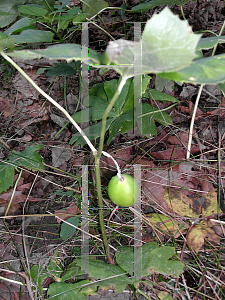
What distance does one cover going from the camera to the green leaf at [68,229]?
137 cm

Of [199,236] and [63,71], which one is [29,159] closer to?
[63,71]

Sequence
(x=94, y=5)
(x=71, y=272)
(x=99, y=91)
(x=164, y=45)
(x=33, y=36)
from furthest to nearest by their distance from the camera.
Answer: (x=94, y=5) < (x=99, y=91) < (x=33, y=36) < (x=71, y=272) < (x=164, y=45)

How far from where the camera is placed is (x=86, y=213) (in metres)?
1.41

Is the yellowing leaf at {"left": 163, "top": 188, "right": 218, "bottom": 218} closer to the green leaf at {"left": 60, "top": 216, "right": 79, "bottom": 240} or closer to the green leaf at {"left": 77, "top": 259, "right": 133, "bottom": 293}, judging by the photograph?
the green leaf at {"left": 77, "top": 259, "right": 133, "bottom": 293}

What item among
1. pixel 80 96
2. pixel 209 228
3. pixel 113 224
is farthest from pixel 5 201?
pixel 209 228

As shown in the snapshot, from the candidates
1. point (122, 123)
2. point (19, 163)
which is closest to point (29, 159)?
point (19, 163)

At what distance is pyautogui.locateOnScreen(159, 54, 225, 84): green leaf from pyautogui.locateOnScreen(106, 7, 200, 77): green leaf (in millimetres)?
57

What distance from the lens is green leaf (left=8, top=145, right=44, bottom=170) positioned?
160 cm

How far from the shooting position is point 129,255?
3.78ft

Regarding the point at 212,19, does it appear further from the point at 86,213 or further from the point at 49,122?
the point at 86,213

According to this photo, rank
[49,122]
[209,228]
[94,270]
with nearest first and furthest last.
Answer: [94,270] → [209,228] → [49,122]

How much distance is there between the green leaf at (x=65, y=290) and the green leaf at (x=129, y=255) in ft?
0.61

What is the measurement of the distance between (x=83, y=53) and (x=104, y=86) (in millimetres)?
1027

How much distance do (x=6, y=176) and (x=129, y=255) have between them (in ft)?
3.06
